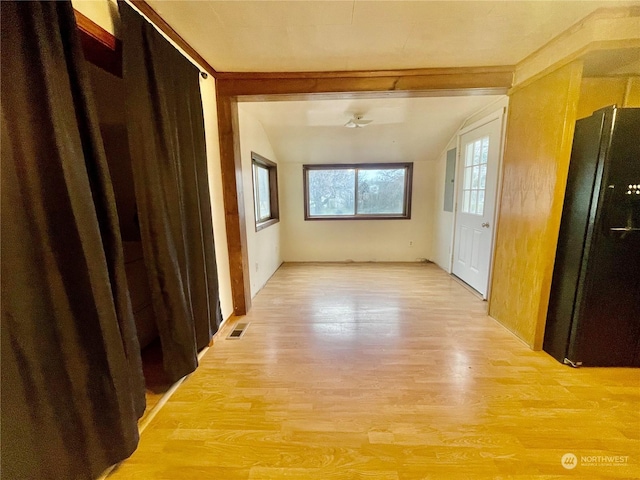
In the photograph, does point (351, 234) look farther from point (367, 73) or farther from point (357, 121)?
point (367, 73)

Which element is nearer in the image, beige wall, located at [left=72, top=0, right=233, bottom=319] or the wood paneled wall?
the wood paneled wall

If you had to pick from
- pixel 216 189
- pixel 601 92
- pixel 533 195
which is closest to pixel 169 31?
pixel 216 189

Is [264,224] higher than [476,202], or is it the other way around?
[476,202]

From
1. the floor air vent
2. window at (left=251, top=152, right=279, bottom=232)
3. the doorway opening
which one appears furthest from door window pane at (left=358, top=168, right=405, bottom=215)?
the floor air vent

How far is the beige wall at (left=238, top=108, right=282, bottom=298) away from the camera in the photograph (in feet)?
9.70

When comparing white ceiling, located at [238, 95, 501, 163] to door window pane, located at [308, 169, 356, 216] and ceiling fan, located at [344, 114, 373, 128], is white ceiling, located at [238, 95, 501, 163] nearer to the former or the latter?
ceiling fan, located at [344, 114, 373, 128]

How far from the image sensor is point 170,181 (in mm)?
1510

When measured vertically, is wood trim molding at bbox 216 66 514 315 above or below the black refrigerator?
above

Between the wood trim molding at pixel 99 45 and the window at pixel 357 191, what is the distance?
333cm

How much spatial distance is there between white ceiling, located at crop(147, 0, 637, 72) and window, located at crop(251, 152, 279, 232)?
A: 1646mm

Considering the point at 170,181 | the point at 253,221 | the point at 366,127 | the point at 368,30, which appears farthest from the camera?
the point at 366,127

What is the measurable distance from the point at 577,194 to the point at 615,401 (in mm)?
1261

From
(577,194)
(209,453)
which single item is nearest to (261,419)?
(209,453)

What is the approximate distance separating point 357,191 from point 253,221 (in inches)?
86.9
